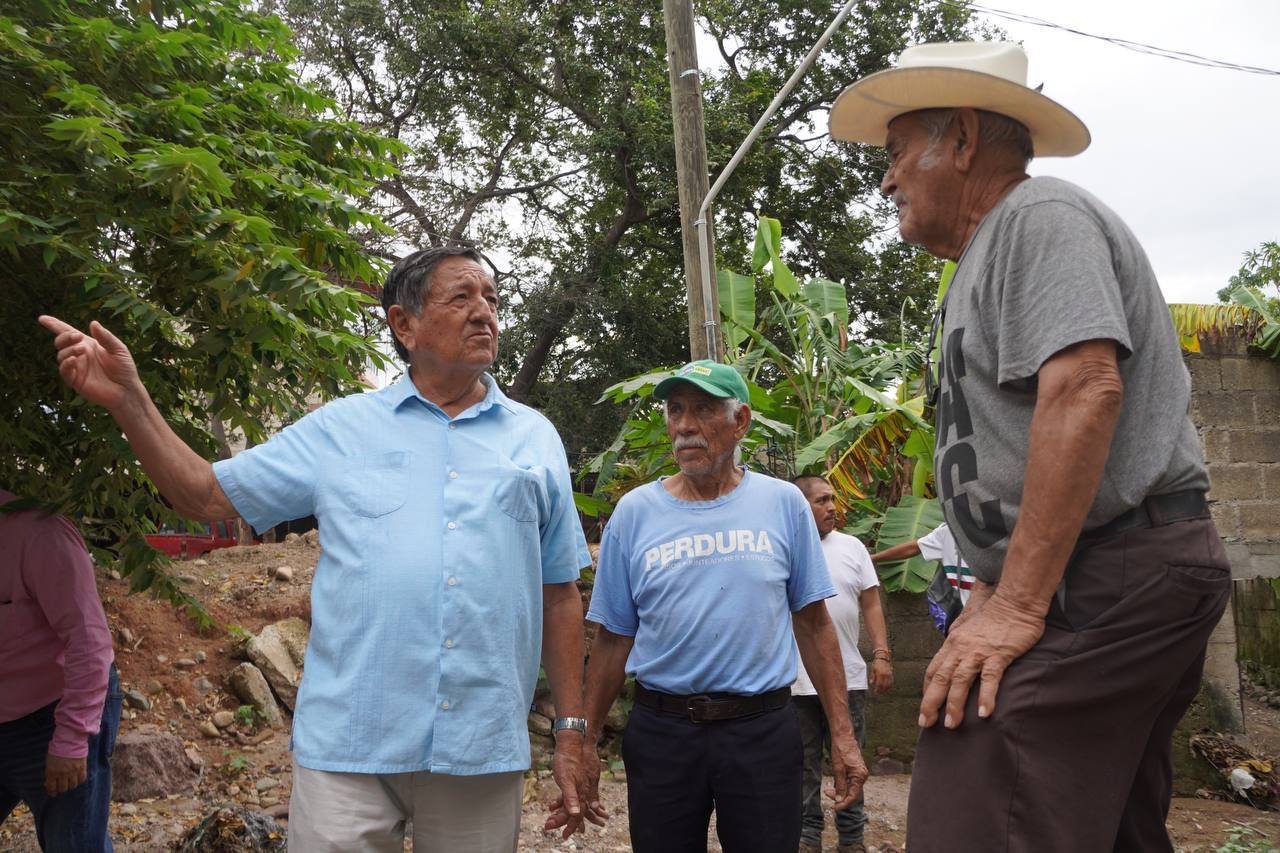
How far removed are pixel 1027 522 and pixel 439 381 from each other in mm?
1737

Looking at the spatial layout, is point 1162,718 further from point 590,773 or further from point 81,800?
point 81,800

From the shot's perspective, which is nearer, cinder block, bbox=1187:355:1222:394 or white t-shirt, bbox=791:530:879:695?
white t-shirt, bbox=791:530:879:695

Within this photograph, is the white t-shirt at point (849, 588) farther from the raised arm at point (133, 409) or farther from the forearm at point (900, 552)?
the raised arm at point (133, 409)

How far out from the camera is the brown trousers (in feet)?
5.94

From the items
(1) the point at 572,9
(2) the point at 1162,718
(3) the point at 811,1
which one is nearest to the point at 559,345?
(1) the point at 572,9

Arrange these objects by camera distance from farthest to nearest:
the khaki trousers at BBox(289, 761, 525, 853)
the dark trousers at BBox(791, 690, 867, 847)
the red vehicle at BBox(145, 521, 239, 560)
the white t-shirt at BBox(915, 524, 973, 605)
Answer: the red vehicle at BBox(145, 521, 239, 560)
the dark trousers at BBox(791, 690, 867, 847)
the white t-shirt at BBox(915, 524, 973, 605)
the khaki trousers at BBox(289, 761, 525, 853)

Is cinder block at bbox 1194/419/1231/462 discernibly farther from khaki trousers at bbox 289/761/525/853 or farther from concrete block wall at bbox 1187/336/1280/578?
khaki trousers at bbox 289/761/525/853

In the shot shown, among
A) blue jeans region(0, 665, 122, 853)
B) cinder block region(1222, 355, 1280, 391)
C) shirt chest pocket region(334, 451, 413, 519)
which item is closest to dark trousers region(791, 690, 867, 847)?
blue jeans region(0, 665, 122, 853)

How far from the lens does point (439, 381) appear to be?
122 inches

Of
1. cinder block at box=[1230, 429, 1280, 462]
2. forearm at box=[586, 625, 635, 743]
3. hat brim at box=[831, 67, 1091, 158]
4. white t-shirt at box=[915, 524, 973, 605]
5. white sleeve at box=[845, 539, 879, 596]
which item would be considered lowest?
forearm at box=[586, 625, 635, 743]

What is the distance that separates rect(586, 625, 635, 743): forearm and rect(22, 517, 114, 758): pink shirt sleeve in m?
1.65

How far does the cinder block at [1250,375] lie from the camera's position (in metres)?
8.20

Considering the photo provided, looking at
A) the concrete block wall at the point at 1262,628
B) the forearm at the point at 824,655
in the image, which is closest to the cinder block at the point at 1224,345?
the concrete block wall at the point at 1262,628

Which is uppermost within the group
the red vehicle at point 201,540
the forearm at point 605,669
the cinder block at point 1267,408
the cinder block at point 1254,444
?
the cinder block at point 1267,408
